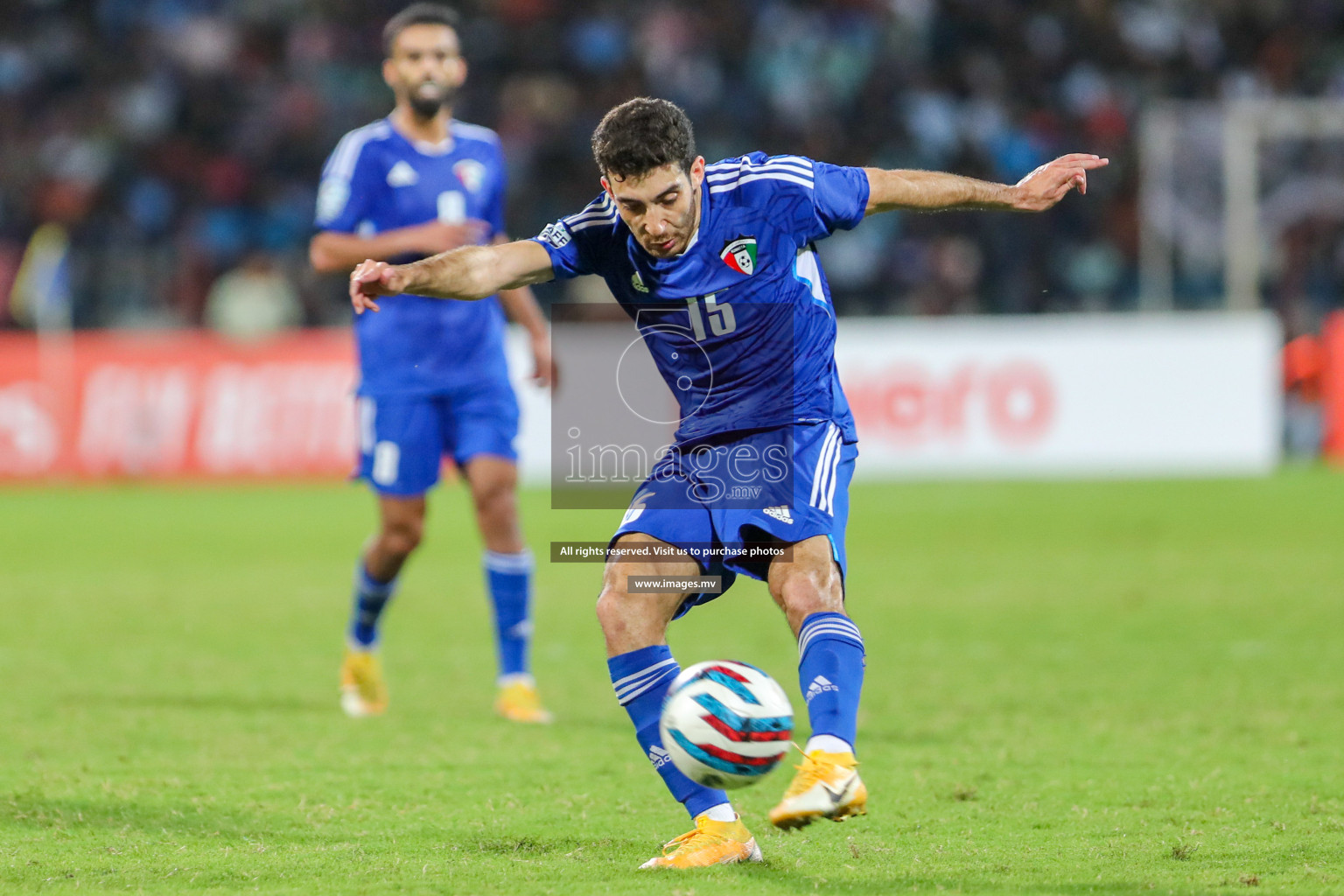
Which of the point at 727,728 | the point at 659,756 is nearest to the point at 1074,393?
the point at 659,756

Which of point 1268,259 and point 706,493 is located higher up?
point 1268,259

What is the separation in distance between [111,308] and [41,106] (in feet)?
11.5

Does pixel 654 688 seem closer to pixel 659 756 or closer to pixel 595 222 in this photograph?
pixel 659 756

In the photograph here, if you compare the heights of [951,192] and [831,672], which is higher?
[951,192]

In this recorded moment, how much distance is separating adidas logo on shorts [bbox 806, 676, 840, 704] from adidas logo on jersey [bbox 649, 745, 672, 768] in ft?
1.59

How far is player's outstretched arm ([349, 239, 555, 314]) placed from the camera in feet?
14.0

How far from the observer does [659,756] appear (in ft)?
14.6

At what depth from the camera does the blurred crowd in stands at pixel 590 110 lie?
18.4m

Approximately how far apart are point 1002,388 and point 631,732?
1063cm

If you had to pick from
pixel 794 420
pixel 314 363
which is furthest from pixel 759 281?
pixel 314 363

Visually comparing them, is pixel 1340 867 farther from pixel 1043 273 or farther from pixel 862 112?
pixel 862 112

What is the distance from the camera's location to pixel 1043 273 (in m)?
18.3

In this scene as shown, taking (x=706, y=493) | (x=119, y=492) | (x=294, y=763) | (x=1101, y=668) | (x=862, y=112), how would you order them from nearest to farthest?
1. (x=706, y=493)
2. (x=294, y=763)
3. (x=1101, y=668)
4. (x=119, y=492)
5. (x=862, y=112)

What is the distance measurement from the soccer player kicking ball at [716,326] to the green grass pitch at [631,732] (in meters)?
0.56
